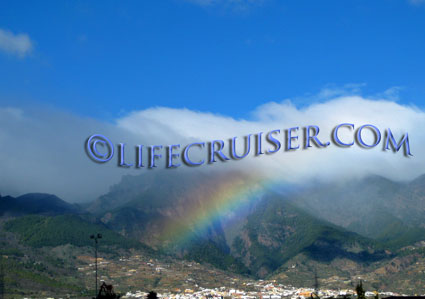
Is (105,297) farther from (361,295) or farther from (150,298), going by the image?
(361,295)

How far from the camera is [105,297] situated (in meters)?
99.1

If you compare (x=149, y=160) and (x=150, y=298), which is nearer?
(x=150, y=298)

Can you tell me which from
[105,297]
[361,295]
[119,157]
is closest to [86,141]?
[119,157]

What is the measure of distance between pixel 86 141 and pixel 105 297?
1978 inches

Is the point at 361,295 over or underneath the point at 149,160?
underneath

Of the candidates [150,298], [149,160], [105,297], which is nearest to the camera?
[150,298]

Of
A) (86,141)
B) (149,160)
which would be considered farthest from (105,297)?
(86,141)

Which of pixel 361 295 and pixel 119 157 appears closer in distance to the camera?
pixel 361 295

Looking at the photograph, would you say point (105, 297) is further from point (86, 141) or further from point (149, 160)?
point (86, 141)

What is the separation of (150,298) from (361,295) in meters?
33.4

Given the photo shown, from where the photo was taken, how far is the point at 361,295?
93188mm

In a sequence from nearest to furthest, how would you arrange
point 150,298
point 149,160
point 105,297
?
point 150,298
point 105,297
point 149,160

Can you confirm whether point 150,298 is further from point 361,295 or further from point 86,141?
point 86,141

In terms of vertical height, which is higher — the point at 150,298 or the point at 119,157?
the point at 119,157
